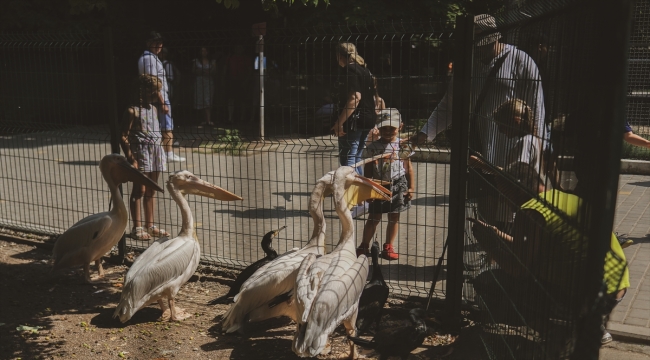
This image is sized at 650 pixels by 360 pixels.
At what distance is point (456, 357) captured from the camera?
521 cm

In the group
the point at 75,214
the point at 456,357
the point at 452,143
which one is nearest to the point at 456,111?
the point at 452,143

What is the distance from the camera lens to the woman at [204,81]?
6.83 meters

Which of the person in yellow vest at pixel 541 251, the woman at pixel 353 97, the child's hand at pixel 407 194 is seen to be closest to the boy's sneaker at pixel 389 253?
the child's hand at pixel 407 194

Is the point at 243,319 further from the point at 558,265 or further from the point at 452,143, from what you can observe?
the point at 558,265

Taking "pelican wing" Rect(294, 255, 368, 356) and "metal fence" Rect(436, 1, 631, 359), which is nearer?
"metal fence" Rect(436, 1, 631, 359)

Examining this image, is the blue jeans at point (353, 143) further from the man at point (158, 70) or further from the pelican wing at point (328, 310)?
the man at point (158, 70)

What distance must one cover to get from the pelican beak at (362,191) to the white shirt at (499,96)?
0.64m

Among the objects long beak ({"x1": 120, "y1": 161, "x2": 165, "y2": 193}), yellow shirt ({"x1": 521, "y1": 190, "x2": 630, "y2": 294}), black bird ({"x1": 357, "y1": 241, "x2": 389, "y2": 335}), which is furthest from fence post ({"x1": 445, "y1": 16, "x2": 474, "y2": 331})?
long beak ({"x1": 120, "y1": 161, "x2": 165, "y2": 193})

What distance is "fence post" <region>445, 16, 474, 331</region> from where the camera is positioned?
5.24 metres

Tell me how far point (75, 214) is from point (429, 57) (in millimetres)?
6142

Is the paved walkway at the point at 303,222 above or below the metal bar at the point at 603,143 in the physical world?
below

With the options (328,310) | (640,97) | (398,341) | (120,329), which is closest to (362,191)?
(328,310)

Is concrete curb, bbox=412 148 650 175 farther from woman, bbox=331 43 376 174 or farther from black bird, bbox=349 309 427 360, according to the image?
black bird, bbox=349 309 427 360

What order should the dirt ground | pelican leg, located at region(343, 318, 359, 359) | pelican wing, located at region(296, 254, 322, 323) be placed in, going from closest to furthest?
pelican wing, located at region(296, 254, 322, 323), pelican leg, located at region(343, 318, 359, 359), the dirt ground
